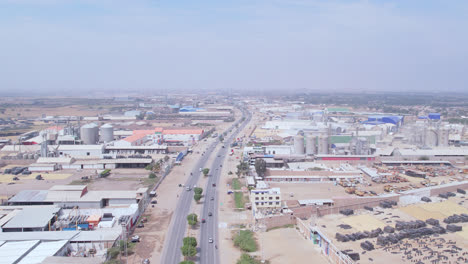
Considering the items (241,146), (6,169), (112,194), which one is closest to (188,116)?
(241,146)

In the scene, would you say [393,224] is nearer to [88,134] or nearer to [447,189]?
[447,189]

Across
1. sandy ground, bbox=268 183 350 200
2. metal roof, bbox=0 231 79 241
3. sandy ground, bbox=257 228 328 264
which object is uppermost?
metal roof, bbox=0 231 79 241

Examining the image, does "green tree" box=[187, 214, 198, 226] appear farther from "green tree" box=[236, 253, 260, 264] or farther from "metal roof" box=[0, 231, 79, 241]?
"metal roof" box=[0, 231, 79, 241]

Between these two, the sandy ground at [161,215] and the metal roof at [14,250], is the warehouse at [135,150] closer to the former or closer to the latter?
the sandy ground at [161,215]

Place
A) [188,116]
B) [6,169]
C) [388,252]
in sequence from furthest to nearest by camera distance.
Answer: [188,116] < [6,169] < [388,252]

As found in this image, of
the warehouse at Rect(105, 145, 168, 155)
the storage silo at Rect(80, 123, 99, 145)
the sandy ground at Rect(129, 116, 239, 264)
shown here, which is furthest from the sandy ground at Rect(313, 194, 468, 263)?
the storage silo at Rect(80, 123, 99, 145)

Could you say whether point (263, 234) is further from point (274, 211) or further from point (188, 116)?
point (188, 116)
